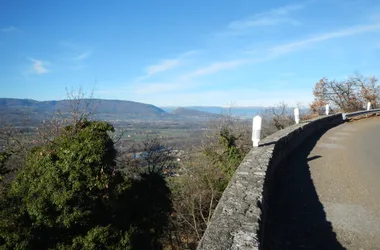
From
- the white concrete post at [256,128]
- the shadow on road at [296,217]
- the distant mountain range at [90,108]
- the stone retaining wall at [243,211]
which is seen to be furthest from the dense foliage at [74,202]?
the distant mountain range at [90,108]

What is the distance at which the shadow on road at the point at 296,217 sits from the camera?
3.65 meters

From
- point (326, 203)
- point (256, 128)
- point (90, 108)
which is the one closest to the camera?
point (326, 203)

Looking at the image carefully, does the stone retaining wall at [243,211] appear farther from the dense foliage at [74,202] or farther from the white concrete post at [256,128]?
the dense foliage at [74,202]

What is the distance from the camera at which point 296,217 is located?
4.40m

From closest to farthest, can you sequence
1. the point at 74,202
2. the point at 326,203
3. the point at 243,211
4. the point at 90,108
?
the point at 243,211 → the point at 326,203 → the point at 74,202 → the point at 90,108

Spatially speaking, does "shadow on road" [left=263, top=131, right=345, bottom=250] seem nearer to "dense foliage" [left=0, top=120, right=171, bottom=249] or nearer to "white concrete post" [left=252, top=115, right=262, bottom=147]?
"white concrete post" [left=252, top=115, right=262, bottom=147]

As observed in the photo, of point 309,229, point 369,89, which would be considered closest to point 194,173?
point 309,229

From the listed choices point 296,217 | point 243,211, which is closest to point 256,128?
point 296,217

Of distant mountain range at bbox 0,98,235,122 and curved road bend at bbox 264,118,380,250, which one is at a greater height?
distant mountain range at bbox 0,98,235,122

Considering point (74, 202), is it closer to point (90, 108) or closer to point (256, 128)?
point (256, 128)

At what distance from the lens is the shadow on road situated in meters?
3.65

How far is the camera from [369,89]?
973 inches

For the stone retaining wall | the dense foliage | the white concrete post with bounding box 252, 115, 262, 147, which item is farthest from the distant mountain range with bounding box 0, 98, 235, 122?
the stone retaining wall

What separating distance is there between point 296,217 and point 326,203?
88 centimetres
